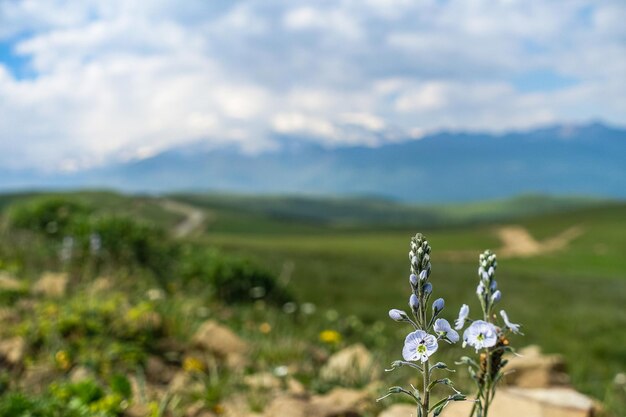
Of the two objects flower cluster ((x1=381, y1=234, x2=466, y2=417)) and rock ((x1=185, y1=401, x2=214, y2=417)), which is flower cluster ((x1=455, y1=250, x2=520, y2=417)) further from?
rock ((x1=185, y1=401, x2=214, y2=417))

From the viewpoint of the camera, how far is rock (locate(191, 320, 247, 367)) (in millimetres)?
7105

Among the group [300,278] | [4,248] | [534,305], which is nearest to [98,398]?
[4,248]

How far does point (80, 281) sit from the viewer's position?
9.98 metres

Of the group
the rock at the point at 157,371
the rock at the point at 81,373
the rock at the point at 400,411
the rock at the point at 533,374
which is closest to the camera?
the rock at the point at 400,411

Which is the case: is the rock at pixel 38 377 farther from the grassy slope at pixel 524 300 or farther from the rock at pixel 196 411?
the grassy slope at pixel 524 300

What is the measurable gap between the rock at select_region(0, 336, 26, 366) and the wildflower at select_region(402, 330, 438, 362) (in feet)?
17.8

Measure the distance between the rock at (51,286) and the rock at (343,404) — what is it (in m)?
4.83

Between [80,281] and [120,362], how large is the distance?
4.30m

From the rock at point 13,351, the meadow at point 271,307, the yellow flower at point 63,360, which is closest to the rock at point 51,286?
the meadow at point 271,307

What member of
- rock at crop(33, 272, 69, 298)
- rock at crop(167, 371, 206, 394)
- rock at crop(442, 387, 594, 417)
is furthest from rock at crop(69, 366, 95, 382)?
rock at crop(442, 387, 594, 417)

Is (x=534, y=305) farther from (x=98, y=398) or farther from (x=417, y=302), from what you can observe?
(x=417, y=302)

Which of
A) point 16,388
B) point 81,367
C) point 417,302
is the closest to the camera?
point 417,302

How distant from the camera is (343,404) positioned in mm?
5020

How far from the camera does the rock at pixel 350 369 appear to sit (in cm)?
639
